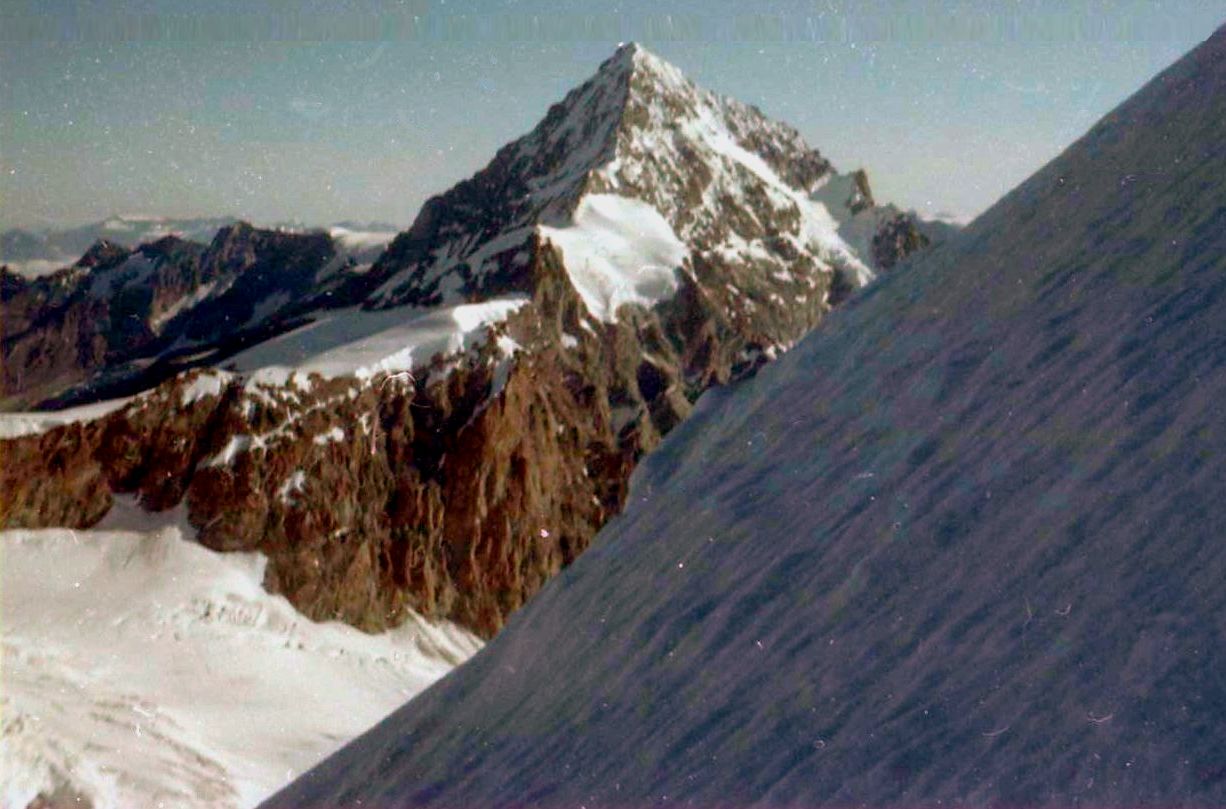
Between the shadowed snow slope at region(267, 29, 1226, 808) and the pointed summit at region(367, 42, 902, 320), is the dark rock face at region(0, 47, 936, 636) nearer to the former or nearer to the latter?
the pointed summit at region(367, 42, 902, 320)

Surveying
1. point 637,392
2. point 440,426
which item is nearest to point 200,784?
point 440,426

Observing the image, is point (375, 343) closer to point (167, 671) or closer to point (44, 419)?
point (44, 419)

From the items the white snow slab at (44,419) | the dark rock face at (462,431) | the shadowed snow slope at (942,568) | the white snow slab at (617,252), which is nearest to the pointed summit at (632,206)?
the white snow slab at (617,252)

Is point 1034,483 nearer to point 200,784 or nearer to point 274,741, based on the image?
point 200,784

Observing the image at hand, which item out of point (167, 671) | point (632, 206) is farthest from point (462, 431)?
point (632, 206)

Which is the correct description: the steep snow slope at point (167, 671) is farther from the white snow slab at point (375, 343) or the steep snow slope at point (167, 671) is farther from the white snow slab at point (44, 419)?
the white snow slab at point (375, 343)

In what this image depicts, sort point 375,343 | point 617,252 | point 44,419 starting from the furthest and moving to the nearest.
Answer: point 617,252
point 375,343
point 44,419
